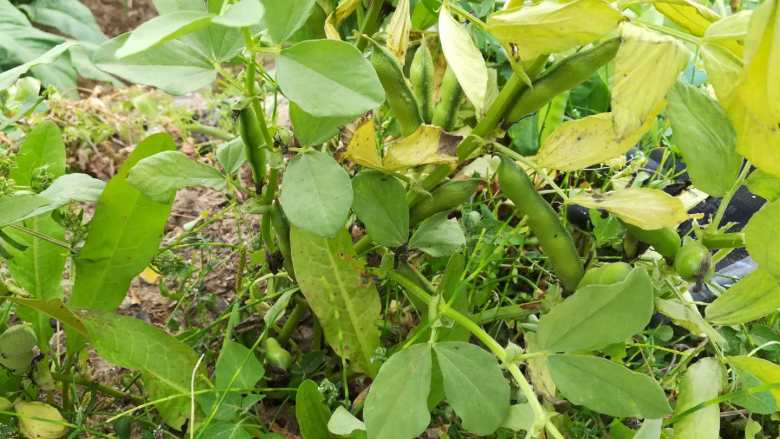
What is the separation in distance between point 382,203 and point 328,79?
0.16m

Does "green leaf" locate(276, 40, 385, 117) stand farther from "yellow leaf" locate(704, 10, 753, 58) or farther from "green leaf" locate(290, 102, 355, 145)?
"yellow leaf" locate(704, 10, 753, 58)

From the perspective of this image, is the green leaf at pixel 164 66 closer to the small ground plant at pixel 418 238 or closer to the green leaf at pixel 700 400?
the small ground plant at pixel 418 238

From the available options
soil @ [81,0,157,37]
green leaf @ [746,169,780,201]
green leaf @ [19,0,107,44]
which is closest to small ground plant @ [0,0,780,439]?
green leaf @ [746,169,780,201]

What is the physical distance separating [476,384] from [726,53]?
29 centimetres

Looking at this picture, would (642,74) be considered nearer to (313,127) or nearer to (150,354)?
(313,127)

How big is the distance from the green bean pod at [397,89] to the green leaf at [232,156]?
0.54 ft

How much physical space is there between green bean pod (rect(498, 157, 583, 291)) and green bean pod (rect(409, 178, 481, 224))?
0.11ft

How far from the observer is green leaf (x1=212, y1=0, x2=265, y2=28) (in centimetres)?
40

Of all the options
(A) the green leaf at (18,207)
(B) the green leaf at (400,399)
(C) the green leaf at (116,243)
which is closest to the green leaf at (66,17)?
(C) the green leaf at (116,243)

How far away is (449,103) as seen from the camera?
0.62 m

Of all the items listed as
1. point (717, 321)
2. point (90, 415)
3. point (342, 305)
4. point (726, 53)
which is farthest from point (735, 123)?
point (90, 415)

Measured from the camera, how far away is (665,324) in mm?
811

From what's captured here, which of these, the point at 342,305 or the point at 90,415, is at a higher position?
the point at 342,305

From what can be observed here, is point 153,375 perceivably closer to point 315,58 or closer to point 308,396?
point 308,396
